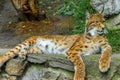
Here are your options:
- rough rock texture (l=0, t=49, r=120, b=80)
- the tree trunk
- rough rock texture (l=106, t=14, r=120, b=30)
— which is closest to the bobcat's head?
rough rock texture (l=0, t=49, r=120, b=80)

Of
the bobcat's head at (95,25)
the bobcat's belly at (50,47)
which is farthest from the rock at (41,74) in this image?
the bobcat's head at (95,25)

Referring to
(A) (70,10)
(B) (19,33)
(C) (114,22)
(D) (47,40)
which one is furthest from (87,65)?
(A) (70,10)

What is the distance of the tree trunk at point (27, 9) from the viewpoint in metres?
11.3

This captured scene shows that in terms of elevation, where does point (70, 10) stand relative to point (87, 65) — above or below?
below

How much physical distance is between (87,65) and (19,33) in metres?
4.46

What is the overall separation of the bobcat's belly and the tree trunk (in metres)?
3.97

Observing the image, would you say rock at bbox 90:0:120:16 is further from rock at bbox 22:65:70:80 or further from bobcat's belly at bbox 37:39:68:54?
rock at bbox 22:65:70:80

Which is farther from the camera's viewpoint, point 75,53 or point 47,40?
point 47,40

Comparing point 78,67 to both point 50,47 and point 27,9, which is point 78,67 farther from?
point 27,9

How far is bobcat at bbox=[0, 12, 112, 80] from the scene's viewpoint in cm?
638


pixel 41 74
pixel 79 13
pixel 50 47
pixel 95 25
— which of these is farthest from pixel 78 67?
pixel 79 13

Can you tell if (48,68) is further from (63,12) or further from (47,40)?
(63,12)

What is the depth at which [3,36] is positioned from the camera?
417 inches

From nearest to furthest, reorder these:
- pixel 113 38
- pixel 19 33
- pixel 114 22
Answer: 1. pixel 113 38
2. pixel 114 22
3. pixel 19 33
